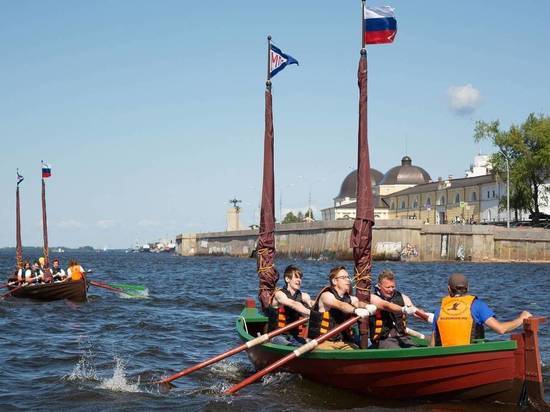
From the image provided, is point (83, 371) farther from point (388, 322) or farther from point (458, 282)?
point (458, 282)

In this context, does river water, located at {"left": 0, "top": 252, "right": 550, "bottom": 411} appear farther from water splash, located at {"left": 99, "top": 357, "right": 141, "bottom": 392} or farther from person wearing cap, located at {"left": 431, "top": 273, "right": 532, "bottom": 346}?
person wearing cap, located at {"left": 431, "top": 273, "right": 532, "bottom": 346}

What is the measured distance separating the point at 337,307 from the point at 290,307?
1962 millimetres

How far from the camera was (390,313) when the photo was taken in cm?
1389

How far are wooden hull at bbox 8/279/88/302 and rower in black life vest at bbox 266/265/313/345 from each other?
718 inches

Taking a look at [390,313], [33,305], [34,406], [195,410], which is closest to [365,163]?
[390,313]

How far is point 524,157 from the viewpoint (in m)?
85.9

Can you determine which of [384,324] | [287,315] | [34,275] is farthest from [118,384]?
[34,275]

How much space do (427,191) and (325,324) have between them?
11736 centimetres

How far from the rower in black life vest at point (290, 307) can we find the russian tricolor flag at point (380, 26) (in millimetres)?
4863

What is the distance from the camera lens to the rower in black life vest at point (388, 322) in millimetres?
13609

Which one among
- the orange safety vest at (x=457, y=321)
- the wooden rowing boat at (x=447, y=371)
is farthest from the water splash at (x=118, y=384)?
the orange safety vest at (x=457, y=321)

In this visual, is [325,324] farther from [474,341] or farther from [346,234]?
[346,234]

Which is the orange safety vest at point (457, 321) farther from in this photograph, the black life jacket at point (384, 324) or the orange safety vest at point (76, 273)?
the orange safety vest at point (76, 273)

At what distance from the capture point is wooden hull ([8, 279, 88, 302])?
32281 mm
